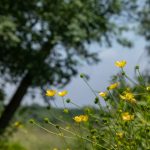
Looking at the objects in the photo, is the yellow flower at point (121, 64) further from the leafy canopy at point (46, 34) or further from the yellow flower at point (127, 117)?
the leafy canopy at point (46, 34)

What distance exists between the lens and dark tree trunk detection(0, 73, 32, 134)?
53.1 ft

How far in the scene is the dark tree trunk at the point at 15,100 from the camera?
16.2 m

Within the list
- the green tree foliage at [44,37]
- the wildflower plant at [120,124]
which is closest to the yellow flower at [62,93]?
the wildflower plant at [120,124]

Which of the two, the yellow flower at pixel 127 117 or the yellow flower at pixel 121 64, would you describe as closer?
the yellow flower at pixel 127 117

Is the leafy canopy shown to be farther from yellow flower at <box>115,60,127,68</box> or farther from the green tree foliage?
yellow flower at <box>115,60,127,68</box>

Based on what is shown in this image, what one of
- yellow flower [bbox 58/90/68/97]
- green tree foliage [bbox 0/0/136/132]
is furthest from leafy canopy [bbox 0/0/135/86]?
yellow flower [bbox 58/90/68/97]

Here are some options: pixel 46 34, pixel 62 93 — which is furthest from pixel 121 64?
pixel 46 34

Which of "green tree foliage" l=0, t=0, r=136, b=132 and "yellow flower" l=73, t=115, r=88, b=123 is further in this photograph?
"green tree foliage" l=0, t=0, r=136, b=132

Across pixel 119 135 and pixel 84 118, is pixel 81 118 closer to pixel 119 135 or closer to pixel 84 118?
pixel 84 118

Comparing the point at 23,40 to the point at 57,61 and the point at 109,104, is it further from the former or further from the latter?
the point at 109,104

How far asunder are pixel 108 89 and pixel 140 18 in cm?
1540

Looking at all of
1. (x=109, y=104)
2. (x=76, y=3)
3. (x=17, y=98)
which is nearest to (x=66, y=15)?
(x=76, y=3)

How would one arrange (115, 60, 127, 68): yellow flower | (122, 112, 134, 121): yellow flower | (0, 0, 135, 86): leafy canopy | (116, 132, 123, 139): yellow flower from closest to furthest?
(122, 112, 134, 121): yellow flower
(116, 132, 123, 139): yellow flower
(115, 60, 127, 68): yellow flower
(0, 0, 135, 86): leafy canopy

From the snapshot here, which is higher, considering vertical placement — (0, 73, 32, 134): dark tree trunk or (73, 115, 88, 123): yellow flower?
(73, 115, 88, 123): yellow flower
